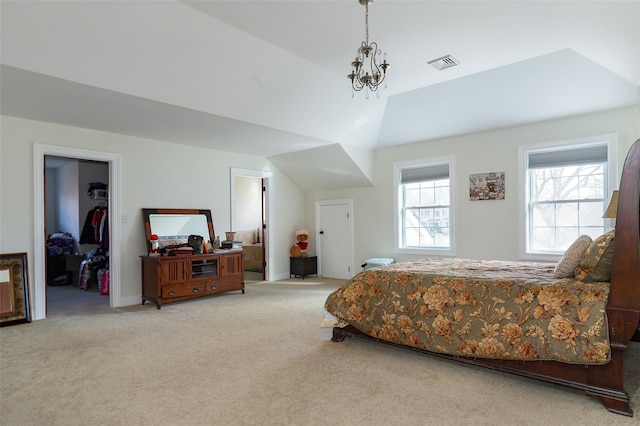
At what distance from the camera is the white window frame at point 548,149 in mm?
4477

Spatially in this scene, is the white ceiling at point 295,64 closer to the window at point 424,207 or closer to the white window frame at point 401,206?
the white window frame at point 401,206

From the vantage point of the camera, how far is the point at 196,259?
5.26 metres

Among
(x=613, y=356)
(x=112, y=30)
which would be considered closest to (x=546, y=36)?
(x=613, y=356)

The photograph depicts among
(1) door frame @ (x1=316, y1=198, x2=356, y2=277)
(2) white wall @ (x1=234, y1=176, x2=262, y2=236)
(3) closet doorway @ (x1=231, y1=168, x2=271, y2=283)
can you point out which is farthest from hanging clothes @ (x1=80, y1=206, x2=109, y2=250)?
(1) door frame @ (x1=316, y1=198, x2=356, y2=277)

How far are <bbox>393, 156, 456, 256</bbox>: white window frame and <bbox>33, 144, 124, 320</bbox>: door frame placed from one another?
4.23 m

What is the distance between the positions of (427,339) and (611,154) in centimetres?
352

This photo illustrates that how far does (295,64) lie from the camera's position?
165 inches

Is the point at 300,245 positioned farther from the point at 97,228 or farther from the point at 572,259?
the point at 572,259

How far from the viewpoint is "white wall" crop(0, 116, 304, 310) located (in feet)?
14.0

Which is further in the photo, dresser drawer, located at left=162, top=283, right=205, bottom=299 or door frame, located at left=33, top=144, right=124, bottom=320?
dresser drawer, located at left=162, top=283, right=205, bottom=299

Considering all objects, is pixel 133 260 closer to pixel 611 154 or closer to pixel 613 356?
pixel 613 356

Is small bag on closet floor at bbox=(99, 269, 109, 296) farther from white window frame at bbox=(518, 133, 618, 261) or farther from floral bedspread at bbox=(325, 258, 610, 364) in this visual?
white window frame at bbox=(518, 133, 618, 261)

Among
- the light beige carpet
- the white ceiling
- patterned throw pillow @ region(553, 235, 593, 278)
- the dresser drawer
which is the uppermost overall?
the white ceiling

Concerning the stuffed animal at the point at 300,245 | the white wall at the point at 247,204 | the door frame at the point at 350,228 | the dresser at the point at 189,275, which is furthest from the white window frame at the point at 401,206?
the white wall at the point at 247,204
